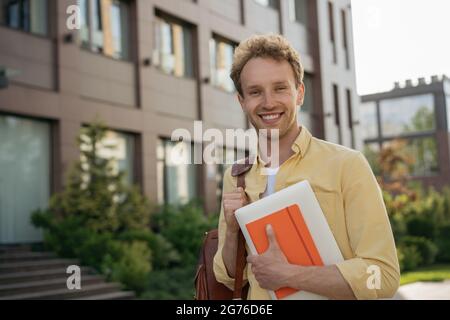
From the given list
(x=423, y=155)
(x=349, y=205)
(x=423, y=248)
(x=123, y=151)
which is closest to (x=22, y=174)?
(x=123, y=151)

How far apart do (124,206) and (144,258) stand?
1896 mm

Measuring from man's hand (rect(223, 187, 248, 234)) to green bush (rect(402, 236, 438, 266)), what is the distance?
1738 cm

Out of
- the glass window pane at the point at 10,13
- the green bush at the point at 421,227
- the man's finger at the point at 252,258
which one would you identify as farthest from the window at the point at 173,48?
the man's finger at the point at 252,258

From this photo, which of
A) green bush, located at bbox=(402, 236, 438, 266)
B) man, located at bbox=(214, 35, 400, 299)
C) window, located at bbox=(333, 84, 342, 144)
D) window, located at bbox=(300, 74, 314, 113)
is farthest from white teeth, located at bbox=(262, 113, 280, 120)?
window, located at bbox=(333, 84, 342, 144)

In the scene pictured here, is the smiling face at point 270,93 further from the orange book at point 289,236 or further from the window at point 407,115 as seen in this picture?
the window at point 407,115

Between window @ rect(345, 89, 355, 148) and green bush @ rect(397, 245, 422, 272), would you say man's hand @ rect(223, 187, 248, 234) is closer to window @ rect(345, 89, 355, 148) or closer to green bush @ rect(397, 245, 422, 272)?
green bush @ rect(397, 245, 422, 272)

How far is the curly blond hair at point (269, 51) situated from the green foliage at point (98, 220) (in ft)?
31.2

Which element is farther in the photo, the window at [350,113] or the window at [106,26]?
the window at [350,113]

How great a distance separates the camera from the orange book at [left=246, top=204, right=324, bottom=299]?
149 centimetres

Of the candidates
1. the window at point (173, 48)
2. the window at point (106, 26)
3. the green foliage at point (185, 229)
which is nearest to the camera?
the green foliage at point (185, 229)

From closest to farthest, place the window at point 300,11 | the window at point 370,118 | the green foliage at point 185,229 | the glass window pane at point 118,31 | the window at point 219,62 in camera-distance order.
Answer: the green foliage at point 185,229
the glass window pane at point 118,31
the window at point 219,62
the window at point 300,11
the window at point 370,118

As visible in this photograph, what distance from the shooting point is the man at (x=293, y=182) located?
146cm

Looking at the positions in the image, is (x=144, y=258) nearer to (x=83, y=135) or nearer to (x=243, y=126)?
(x=83, y=135)
